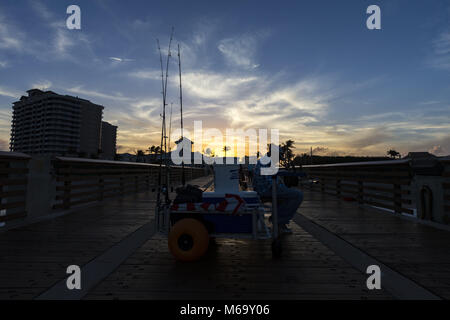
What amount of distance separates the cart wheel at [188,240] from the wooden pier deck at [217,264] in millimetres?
177

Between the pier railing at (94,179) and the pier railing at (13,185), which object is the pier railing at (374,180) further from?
the pier railing at (94,179)

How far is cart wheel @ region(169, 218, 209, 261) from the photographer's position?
9.67ft

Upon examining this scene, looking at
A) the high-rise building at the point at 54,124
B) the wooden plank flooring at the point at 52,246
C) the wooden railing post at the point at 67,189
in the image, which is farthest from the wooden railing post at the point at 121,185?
the high-rise building at the point at 54,124

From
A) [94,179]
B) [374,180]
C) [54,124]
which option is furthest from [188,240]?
[54,124]

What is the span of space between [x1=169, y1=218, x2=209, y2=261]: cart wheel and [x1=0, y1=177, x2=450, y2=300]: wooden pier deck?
177 mm

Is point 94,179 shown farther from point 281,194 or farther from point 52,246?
point 281,194

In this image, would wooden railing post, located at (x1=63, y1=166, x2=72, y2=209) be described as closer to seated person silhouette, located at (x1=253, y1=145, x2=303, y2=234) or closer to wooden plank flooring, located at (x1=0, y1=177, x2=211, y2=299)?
wooden plank flooring, located at (x1=0, y1=177, x2=211, y2=299)

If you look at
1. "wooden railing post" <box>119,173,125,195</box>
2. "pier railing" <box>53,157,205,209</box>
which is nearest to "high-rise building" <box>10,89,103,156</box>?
"pier railing" <box>53,157,205,209</box>

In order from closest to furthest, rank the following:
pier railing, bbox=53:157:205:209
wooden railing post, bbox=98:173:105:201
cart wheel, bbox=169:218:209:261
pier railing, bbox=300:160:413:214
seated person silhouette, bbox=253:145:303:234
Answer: cart wheel, bbox=169:218:209:261, seated person silhouette, bbox=253:145:303:234, pier railing, bbox=300:160:413:214, pier railing, bbox=53:157:205:209, wooden railing post, bbox=98:173:105:201

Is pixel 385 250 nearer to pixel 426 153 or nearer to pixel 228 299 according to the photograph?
pixel 228 299

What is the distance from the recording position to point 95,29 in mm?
5523

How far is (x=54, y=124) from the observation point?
145500 millimetres

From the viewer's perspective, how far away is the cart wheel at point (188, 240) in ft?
9.67

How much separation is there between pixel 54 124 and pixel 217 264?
18262 cm
